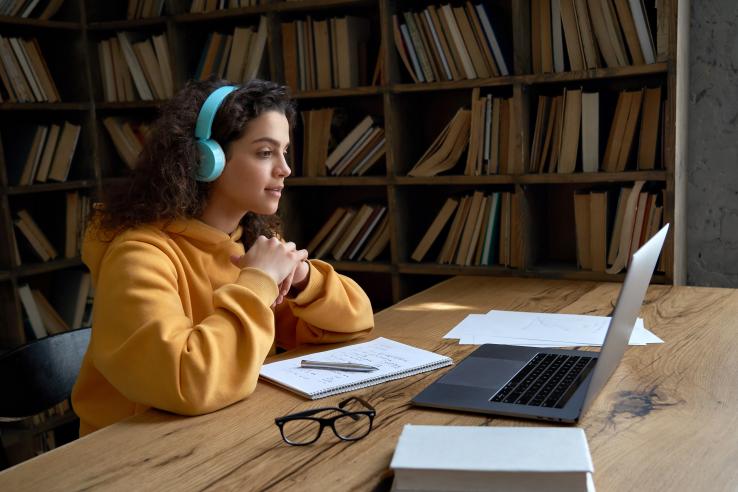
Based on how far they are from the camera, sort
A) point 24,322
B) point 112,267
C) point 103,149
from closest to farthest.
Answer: point 112,267 < point 24,322 < point 103,149

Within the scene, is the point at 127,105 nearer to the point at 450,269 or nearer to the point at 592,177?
the point at 450,269

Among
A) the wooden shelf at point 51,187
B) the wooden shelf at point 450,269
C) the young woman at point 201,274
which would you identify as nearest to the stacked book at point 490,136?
the wooden shelf at point 450,269

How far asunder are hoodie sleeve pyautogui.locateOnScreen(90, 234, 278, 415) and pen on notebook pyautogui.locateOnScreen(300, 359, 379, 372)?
133mm

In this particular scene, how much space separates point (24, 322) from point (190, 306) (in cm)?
171

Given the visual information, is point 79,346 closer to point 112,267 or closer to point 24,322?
point 112,267

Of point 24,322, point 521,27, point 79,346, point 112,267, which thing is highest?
point 521,27

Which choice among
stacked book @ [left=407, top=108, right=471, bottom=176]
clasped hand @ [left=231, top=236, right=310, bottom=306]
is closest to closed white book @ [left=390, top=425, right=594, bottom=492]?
clasped hand @ [left=231, top=236, right=310, bottom=306]

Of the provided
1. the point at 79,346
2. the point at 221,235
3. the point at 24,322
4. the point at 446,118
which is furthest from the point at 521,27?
the point at 24,322

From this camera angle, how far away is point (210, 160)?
1.58 meters

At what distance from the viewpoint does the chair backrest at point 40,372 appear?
157 cm

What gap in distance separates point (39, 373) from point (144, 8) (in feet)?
6.23

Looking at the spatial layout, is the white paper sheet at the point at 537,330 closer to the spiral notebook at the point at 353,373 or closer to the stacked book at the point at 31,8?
the spiral notebook at the point at 353,373

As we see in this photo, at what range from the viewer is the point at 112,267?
55.6 inches

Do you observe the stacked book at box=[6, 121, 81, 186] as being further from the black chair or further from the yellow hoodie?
the yellow hoodie
